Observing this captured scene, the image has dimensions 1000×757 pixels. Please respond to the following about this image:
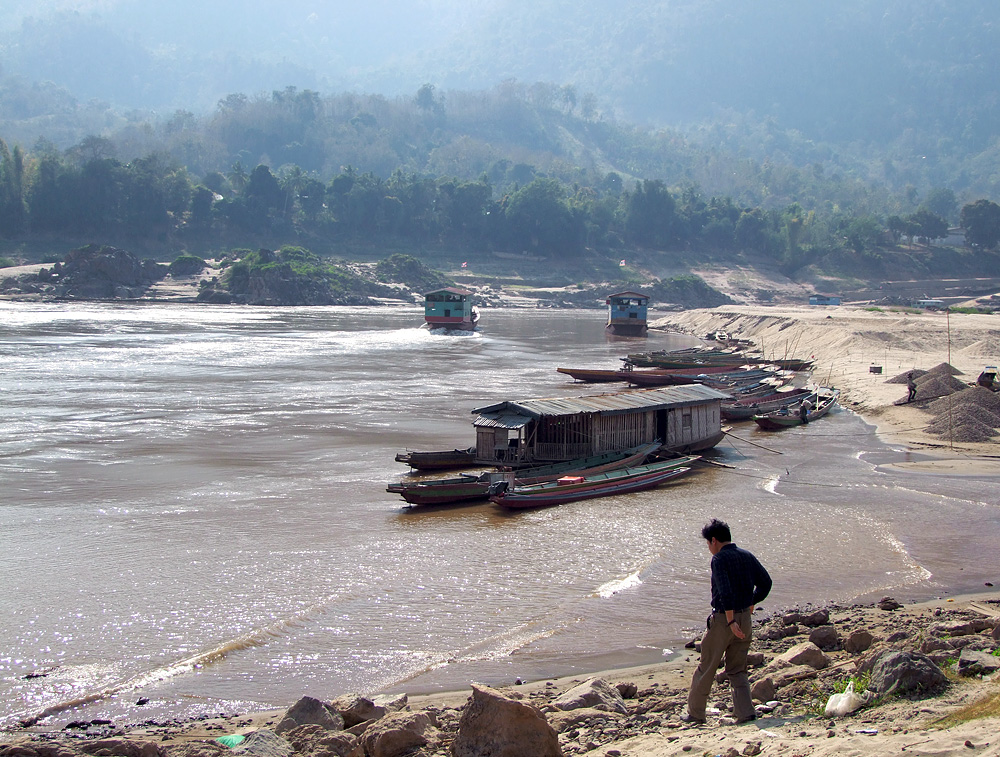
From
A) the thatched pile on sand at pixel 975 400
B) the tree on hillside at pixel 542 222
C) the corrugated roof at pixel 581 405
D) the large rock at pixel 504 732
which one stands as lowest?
the large rock at pixel 504 732

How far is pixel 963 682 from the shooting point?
870cm

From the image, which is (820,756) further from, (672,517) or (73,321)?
(73,321)

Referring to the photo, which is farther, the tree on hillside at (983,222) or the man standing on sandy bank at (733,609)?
the tree on hillside at (983,222)

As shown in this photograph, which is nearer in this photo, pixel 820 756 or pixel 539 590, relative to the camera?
pixel 820 756

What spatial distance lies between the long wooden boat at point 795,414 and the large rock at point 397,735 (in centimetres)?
2526

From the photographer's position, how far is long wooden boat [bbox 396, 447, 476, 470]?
2436 cm

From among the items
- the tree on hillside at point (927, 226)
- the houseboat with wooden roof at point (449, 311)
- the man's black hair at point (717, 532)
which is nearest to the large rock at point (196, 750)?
the man's black hair at point (717, 532)

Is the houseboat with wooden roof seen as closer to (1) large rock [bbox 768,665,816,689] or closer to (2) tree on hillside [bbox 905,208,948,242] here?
(1) large rock [bbox 768,665,816,689]

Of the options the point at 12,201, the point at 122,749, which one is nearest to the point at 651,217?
the point at 12,201

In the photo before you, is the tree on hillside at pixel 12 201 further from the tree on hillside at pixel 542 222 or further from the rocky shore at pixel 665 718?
the rocky shore at pixel 665 718

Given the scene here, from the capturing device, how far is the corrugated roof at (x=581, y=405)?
78.2 feet

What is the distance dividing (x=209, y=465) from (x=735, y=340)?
169 ft

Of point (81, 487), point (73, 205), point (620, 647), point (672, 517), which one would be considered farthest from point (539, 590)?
point (73, 205)

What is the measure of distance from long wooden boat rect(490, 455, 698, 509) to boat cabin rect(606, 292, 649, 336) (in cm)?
5106
